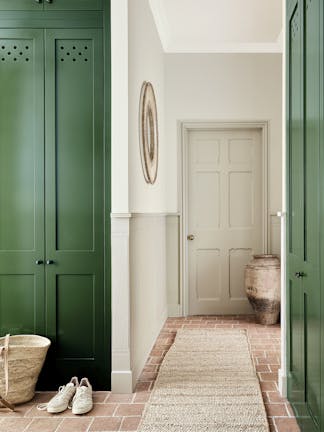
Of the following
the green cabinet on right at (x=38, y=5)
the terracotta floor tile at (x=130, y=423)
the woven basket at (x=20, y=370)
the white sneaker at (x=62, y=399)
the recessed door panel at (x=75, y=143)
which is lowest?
the terracotta floor tile at (x=130, y=423)

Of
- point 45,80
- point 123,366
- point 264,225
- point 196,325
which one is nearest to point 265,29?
point 264,225

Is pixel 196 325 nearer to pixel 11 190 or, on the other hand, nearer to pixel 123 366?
pixel 123 366

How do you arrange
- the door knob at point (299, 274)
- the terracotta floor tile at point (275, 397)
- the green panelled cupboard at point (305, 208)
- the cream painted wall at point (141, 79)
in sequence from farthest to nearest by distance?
the cream painted wall at point (141, 79) → the terracotta floor tile at point (275, 397) → the door knob at point (299, 274) → the green panelled cupboard at point (305, 208)

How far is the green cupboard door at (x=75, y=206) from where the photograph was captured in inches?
122

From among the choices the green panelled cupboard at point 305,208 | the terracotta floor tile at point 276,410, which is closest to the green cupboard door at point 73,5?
the green panelled cupboard at point 305,208

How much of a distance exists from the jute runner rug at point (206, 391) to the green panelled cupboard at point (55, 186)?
1.66 ft

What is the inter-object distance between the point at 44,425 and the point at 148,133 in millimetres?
2434

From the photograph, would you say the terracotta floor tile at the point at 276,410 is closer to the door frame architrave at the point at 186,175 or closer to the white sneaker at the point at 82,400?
the white sneaker at the point at 82,400

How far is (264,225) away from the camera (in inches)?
210

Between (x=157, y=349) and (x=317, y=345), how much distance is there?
2.18m

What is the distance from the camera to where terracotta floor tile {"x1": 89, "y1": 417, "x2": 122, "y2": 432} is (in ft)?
8.31

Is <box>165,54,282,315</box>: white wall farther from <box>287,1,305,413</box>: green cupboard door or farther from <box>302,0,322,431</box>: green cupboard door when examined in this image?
<box>302,0,322,431</box>: green cupboard door

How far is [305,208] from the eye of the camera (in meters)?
2.36

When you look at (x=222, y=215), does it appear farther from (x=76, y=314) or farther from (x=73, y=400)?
(x=73, y=400)
